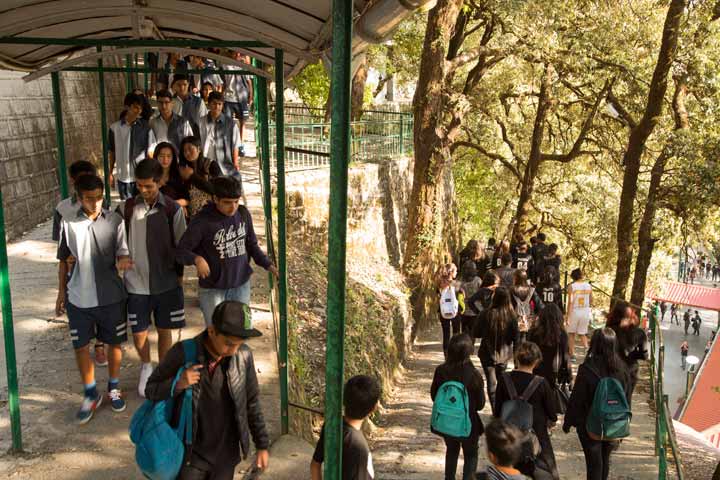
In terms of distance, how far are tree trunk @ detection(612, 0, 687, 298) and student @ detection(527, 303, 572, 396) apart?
7.49 meters

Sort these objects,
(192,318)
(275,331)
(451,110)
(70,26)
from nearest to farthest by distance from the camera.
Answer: (70,26) < (275,331) < (192,318) < (451,110)

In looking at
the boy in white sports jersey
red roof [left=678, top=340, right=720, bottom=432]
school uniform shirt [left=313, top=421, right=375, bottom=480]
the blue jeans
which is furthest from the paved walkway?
red roof [left=678, top=340, right=720, bottom=432]

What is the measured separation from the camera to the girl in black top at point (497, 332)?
6.61 m

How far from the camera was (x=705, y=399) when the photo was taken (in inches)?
877

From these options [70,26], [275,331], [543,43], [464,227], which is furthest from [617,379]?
[464,227]

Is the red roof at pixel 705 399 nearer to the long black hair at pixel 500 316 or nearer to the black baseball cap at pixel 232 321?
the long black hair at pixel 500 316

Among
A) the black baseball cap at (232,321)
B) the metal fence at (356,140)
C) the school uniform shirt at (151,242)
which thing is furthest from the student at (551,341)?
the metal fence at (356,140)

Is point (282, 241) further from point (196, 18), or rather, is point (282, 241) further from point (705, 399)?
point (705, 399)

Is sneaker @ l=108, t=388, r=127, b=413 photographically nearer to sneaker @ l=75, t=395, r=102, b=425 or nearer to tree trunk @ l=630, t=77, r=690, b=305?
sneaker @ l=75, t=395, r=102, b=425

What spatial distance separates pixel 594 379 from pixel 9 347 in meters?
4.26

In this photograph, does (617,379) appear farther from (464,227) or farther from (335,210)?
(464,227)

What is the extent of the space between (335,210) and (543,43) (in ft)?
42.2

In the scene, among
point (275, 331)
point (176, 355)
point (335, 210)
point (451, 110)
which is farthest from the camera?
point (451, 110)

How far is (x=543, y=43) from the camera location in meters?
14.3
